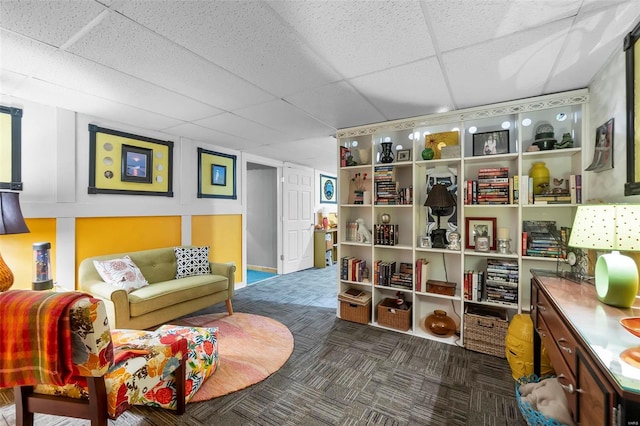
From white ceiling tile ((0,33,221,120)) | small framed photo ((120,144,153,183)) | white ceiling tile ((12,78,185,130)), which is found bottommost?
small framed photo ((120,144,153,183))

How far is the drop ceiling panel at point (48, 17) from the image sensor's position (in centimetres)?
129

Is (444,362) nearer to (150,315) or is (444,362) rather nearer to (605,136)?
(605,136)

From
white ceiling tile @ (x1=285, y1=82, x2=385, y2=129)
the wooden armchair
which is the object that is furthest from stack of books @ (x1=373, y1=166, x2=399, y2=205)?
the wooden armchair

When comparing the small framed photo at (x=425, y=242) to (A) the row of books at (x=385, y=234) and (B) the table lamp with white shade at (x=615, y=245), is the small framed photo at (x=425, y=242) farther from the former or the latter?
(B) the table lamp with white shade at (x=615, y=245)

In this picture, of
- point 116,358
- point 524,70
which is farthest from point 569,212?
point 116,358

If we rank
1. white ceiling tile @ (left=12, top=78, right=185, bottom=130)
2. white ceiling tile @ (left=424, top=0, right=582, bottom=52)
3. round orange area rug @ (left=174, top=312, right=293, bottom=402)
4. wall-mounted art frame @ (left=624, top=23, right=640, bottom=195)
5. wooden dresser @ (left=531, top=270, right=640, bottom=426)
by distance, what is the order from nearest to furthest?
wooden dresser @ (left=531, top=270, right=640, bottom=426) → white ceiling tile @ (left=424, top=0, right=582, bottom=52) → wall-mounted art frame @ (left=624, top=23, right=640, bottom=195) → round orange area rug @ (left=174, top=312, right=293, bottom=402) → white ceiling tile @ (left=12, top=78, right=185, bottom=130)

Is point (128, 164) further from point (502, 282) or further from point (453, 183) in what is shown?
point (502, 282)

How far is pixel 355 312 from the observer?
314 centimetres

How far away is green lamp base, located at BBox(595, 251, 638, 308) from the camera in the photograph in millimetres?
1274

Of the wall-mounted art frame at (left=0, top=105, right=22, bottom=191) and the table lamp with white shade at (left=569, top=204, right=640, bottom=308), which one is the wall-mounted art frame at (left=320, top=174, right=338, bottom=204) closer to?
the wall-mounted art frame at (left=0, top=105, right=22, bottom=191)

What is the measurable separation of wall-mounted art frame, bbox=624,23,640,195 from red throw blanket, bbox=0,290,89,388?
9.42 feet

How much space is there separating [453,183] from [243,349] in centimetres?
263

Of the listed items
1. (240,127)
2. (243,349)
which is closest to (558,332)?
(243,349)

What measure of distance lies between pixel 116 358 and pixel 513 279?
9.83 feet
